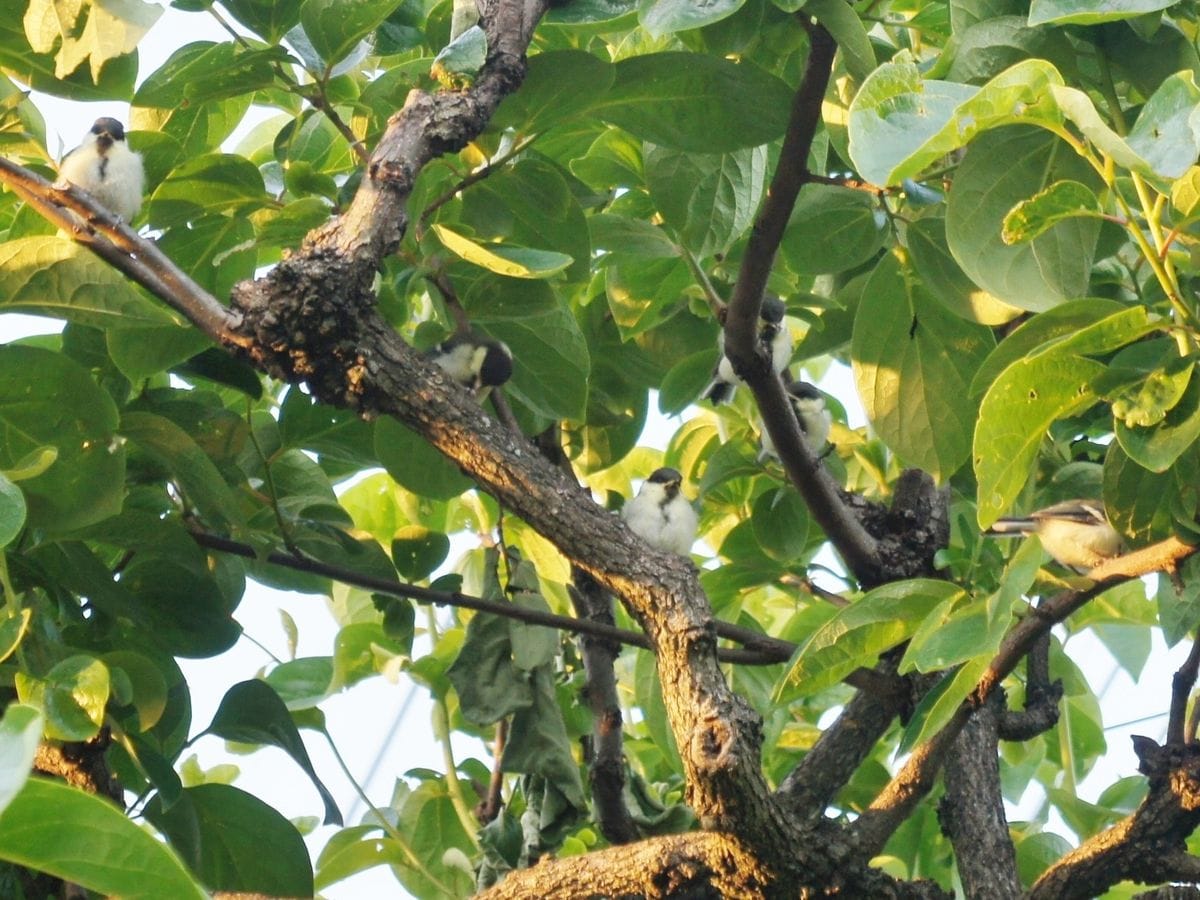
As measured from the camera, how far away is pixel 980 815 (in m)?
2.09

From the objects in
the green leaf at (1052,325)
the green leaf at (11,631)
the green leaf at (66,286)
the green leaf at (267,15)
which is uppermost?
the green leaf at (267,15)

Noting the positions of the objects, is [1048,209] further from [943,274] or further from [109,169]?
[109,169]

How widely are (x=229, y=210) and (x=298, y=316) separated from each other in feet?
1.81

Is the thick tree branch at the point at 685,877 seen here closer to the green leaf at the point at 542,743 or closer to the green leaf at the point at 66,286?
the green leaf at the point at 542,743

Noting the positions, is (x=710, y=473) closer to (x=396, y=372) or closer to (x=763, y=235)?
(x=763, y=235)

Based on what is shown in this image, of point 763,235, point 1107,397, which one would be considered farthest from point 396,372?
point 1107,397

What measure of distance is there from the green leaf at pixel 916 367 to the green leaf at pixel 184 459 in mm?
912

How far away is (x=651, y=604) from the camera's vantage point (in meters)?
1.41

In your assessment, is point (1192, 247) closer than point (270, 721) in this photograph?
Yes

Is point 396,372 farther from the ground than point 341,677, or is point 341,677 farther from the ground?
point 396,372

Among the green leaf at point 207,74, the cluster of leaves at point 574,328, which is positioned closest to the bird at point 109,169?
the cluster of leaves at point 574,328

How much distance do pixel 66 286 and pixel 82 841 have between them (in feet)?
3.02

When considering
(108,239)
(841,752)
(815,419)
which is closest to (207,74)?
(108,239)

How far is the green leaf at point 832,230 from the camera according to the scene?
1.99 m
